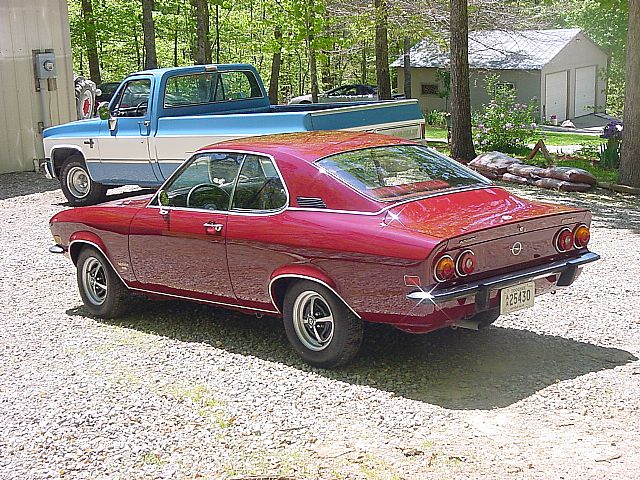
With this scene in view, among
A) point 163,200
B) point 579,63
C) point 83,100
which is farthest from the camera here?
point 579,63

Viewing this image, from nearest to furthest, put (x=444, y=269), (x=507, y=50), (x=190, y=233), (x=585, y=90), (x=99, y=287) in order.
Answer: (x=444, y=269)
(x=190, y=233)
(x=99, y=287)
(x=507, y=50)
(x=585, y=90)

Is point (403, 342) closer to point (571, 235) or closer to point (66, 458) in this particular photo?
point (571, 235)

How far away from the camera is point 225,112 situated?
1364 cm

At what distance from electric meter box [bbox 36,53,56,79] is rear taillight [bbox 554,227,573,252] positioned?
556 inches

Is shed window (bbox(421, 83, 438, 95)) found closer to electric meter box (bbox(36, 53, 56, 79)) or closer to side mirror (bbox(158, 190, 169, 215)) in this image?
electric meter box (bbox(36, 53, 56, 79))

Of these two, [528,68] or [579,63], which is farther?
[579,63]

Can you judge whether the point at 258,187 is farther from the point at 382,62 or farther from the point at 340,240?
the point at 382,62

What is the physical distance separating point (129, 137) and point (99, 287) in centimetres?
576

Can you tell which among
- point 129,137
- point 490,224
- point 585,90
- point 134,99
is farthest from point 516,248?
point 585,90

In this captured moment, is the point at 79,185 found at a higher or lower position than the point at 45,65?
lower

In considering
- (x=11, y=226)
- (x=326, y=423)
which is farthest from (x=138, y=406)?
(x=11, y=226)

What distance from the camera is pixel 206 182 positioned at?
23.2ft

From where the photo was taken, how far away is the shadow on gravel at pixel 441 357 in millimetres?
5852

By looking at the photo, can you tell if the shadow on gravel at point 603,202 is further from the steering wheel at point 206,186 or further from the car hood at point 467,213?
the steering wheel at point 206,186
